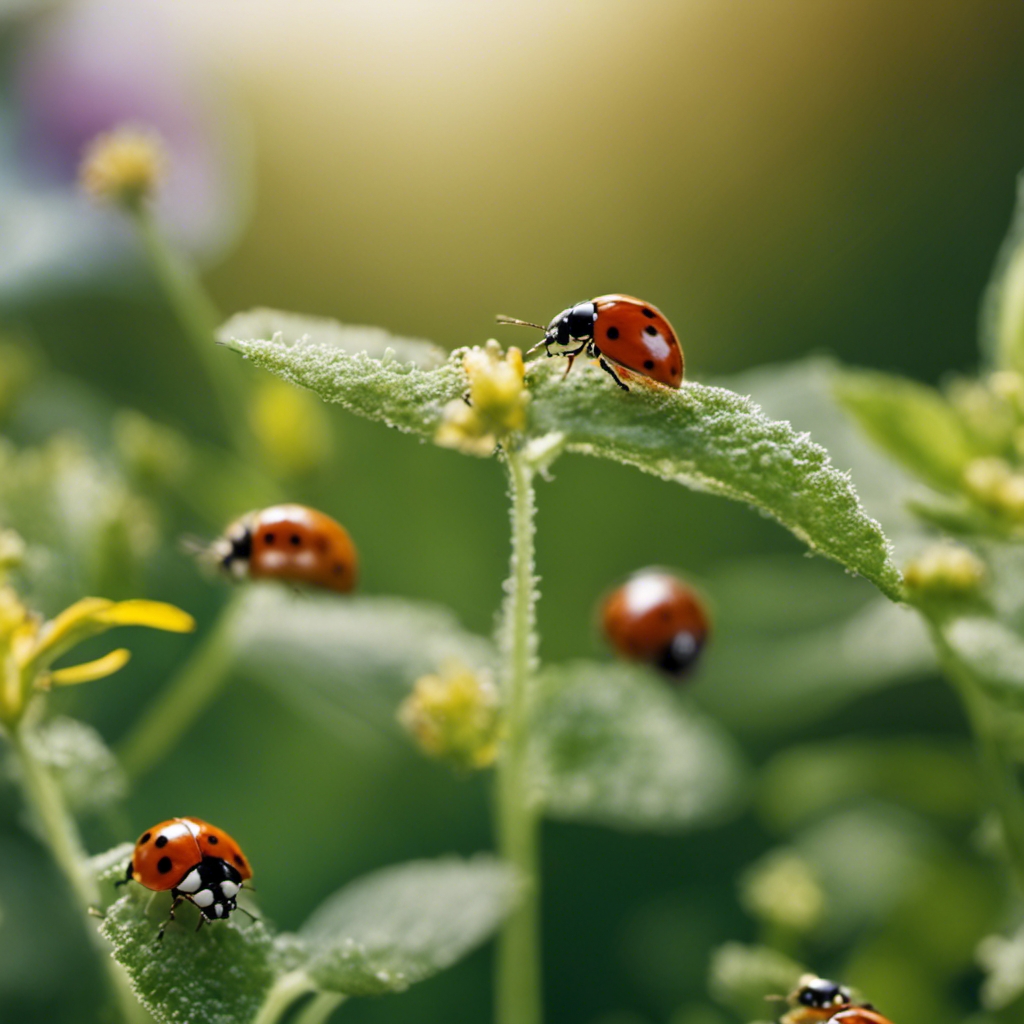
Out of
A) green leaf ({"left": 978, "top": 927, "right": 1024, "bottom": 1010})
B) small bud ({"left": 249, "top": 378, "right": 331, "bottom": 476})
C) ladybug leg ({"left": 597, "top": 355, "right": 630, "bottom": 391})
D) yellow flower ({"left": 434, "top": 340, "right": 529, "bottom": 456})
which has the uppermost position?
small bud ({"left": 249, "top": 378, "right": 331, "bottom": 476})

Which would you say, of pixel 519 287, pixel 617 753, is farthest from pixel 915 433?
pixel 519 287

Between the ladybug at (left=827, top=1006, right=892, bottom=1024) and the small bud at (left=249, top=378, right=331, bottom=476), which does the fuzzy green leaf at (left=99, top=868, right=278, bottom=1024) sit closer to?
the ladybug at (left=827, top=1006, right=892, bottom=1024)

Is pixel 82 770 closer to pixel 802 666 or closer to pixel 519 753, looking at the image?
pixel 519 753

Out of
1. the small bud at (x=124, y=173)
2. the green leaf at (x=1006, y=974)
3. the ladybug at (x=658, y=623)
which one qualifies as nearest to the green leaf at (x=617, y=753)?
the ladybug at (x=658, y=623)

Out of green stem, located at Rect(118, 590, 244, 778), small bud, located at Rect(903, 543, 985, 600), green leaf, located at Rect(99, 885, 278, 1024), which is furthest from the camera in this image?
green stem, located at Rect(118, 590, 244, 778)

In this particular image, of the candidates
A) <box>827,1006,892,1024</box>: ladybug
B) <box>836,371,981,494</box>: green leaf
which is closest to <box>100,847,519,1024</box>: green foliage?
<box>827,1006,892,1024</box>: ladybug

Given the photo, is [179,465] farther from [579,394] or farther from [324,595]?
[579,394]
